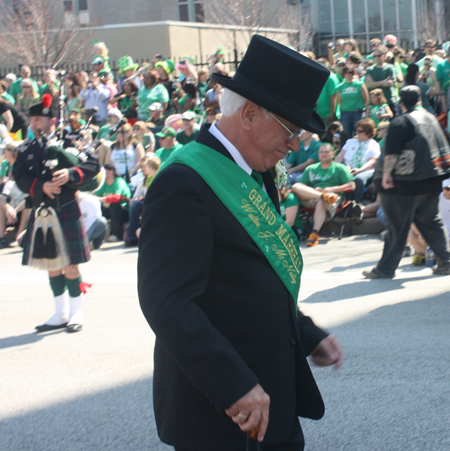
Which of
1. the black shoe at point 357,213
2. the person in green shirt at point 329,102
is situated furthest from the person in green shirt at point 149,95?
the black shoe at point 357,213

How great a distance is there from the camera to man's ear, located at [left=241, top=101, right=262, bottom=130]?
6.68 feet

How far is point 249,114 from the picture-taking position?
2045 millimetres

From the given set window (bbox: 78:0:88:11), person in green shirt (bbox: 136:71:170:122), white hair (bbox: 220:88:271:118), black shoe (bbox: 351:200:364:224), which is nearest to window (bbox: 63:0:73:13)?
window (bbox: 78:0:88:11)

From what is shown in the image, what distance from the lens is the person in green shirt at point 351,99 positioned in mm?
11586

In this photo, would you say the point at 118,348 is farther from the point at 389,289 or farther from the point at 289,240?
the point at 289,240

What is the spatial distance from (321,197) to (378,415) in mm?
6083

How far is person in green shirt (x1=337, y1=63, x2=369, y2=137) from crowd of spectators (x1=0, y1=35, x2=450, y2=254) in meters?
0.02

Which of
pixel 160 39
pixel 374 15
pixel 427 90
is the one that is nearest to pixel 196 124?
pixel 427 90

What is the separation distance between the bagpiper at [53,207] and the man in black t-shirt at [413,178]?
3.12 meters

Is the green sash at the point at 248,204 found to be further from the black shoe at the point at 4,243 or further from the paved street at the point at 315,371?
the black shoe at the point at 4,243

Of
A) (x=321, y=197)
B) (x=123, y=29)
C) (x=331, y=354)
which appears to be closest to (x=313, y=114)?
(x=331, y=354)

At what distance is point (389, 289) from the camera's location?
6648 mm

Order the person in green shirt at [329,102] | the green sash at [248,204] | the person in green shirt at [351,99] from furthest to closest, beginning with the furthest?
the person in green shirt at [329,102] → the person in green shirt at [351,99] → the green sash at [248,204]

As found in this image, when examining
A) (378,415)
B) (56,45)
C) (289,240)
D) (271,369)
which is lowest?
(378,415)
